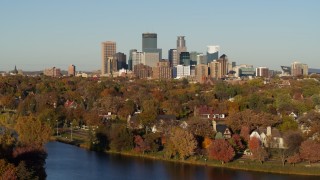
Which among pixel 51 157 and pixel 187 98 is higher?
pixel 187 98

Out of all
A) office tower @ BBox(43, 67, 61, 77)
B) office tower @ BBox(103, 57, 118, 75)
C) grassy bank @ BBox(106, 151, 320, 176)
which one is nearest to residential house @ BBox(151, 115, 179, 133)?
grassy bank @ BBox(106, 151, 320, 176)

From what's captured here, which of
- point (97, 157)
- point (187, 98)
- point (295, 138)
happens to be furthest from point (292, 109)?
point (97, 157)

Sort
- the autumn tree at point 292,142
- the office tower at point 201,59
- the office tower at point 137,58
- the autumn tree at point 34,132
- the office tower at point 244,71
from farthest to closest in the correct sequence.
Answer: the office tower at point 137,58 → the office tower at point 201,59 → the office tower at point 244,71 → the autumn tree at point 34,132 → the autumn tree at point 292,142

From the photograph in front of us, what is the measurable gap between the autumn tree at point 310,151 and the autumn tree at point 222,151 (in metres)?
1.76

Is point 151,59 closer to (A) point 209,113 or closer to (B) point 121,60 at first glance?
(B) point 121,60

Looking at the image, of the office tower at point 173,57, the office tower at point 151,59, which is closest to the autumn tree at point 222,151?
the office tower at point 151,59

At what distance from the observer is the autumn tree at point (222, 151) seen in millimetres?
13905

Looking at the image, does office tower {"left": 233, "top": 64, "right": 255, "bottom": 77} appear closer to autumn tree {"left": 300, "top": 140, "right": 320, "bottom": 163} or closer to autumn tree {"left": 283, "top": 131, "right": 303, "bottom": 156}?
A: autumn tree {"left": 283, "top": 131, "right": 303, "bottom": 156}

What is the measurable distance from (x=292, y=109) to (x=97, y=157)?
11.3 m

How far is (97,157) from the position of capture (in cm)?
1534

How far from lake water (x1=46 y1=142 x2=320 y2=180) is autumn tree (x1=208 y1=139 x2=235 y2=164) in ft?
1.35

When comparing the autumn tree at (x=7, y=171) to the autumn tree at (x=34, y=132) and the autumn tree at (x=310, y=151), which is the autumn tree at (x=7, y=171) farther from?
the autumn tree at (x=310, y=151)

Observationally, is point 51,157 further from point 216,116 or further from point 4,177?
point 216,116

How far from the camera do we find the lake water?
41.8ft
